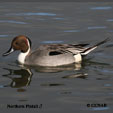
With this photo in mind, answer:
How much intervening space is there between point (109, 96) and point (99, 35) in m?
5.43

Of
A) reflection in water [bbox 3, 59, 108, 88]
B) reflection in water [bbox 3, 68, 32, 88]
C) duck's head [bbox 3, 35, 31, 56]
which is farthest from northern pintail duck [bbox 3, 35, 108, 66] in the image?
reflection in water [bbox 3, 68, 32, 88]

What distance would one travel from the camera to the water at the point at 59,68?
30.5 feet

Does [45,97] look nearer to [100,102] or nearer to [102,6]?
[100,102]

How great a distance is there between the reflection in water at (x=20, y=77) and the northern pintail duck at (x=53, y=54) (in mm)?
543

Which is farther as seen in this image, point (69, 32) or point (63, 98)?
point (69, 32)

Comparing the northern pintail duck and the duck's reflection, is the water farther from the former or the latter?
the northern pintail duck

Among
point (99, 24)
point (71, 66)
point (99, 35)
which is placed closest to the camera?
point (71, 66)

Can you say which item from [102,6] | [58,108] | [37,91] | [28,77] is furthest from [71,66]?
[102,6]

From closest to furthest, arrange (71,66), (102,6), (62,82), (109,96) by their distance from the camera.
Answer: (109,96)
(62,82)
(71,66)
(102,6)

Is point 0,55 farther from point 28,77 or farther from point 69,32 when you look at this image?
point 69,32

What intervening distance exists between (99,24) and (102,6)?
2215 millimetres

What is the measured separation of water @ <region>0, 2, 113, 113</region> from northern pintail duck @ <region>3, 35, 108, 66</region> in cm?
24

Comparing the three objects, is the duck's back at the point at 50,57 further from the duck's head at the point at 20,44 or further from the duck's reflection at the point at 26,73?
the duck's head at the point at 20,44

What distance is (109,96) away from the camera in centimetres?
945
